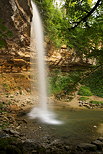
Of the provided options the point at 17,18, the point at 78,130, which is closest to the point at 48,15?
the point at 17,18

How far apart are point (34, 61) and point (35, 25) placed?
13.4 ft

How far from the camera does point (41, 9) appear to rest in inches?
770

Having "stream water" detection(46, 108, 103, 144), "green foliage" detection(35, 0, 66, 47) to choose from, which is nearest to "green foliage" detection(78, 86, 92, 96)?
"green foliage" detection(35, 0, 66, 47)

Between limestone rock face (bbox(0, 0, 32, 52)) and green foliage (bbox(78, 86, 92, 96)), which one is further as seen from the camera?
green foliage (bbox(78, 86, 92, 96))

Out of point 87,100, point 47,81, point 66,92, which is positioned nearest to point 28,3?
point 47,81

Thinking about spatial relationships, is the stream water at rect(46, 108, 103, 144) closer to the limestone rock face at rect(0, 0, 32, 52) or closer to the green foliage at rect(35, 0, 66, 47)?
the limestone rock face at rect(0, 0, 32, 52)

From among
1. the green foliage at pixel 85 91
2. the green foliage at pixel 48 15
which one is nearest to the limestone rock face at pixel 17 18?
the green foliage at pixel 48 15

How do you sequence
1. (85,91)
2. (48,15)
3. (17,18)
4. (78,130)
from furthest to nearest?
1. (48,15)
2. (85,91)
3. (17,18)
4. (78,130)

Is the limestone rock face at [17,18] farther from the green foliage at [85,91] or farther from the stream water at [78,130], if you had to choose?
the stream water at [78,130]

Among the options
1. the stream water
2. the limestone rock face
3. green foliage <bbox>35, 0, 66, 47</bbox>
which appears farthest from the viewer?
green foliage <bbox>35, 0, 66, 47</bbox>

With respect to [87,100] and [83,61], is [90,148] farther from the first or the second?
[83,61]

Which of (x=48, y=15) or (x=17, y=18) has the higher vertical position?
(x=48, y=15)

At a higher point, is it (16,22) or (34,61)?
(16,22)

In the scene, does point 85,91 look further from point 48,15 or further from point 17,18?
point 17,18
